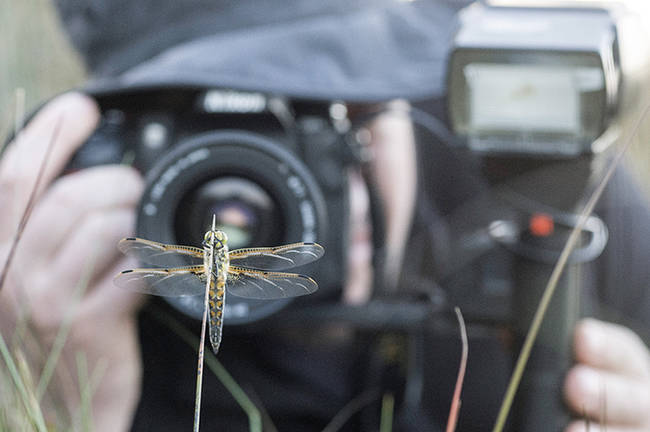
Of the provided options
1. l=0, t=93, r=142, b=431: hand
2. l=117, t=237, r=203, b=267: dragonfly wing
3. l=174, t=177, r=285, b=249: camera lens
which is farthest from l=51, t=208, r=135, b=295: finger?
l=117, t=237, r=203, b=267: dragonfly wing

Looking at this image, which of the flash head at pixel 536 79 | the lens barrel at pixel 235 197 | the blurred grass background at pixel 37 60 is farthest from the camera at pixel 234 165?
the blurred grass background at pixel 37 60

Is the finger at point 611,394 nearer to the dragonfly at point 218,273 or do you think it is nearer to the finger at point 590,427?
the finger at point 590,427

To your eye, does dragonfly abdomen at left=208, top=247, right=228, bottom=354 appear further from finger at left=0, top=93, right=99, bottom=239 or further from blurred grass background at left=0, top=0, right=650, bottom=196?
blurred grass background at left=0, top=0, right=650, bottom=196

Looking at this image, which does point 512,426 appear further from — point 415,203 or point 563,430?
point 415,203

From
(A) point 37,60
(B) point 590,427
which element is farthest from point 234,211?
(A) point 37,60

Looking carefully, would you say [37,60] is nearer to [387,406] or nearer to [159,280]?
[387,406]

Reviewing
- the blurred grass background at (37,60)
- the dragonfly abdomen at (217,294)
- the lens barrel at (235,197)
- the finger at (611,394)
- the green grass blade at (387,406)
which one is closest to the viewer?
the dragonfly abdomen at (217,294)
